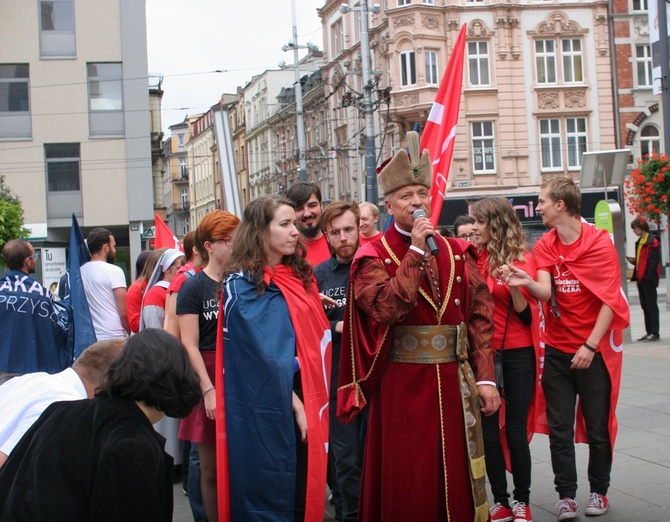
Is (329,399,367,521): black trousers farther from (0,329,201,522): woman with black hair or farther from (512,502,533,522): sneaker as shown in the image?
(0,329,201,522): woman with black hair

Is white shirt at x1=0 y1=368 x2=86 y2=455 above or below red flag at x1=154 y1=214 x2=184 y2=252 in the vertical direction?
below

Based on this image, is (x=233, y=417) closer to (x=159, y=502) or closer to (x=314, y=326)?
(x=314, y=326)

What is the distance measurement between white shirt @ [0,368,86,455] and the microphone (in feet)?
5.13

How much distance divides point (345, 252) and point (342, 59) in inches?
1935

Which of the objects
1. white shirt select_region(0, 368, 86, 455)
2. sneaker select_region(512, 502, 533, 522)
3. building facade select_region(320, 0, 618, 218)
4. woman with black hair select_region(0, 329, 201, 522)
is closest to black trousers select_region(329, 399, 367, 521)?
sneaker select_region(512, 502, 533, 522)

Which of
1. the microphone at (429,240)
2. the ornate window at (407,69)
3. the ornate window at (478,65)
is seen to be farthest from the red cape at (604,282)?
the ornate window at (478,65)

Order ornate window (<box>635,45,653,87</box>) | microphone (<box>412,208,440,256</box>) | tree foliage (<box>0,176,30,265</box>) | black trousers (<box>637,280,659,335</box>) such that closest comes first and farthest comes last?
microphone (<box>412,208,440,256</box>) < black trousers (<box>637,280,659,335</box>) < tree foliage (<box>0,176,30,265</box>) < ornate window (<box>635,45,653,87</box>)

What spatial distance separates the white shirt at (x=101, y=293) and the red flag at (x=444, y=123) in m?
3.20

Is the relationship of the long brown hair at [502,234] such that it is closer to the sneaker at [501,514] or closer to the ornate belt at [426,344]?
the ornate belt at [426,344]

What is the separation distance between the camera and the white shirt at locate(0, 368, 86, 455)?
135 inches

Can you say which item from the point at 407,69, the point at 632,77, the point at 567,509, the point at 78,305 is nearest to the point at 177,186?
the point at 407,69

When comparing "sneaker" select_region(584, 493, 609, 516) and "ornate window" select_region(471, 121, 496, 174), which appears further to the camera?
"ornate window" select_region(471, 121, 496, 174)

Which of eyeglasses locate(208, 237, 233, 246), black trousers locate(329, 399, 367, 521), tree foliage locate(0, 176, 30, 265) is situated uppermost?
tree foliage locate(0, 176, 30, 265)

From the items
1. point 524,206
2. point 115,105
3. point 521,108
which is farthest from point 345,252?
point 521,108
